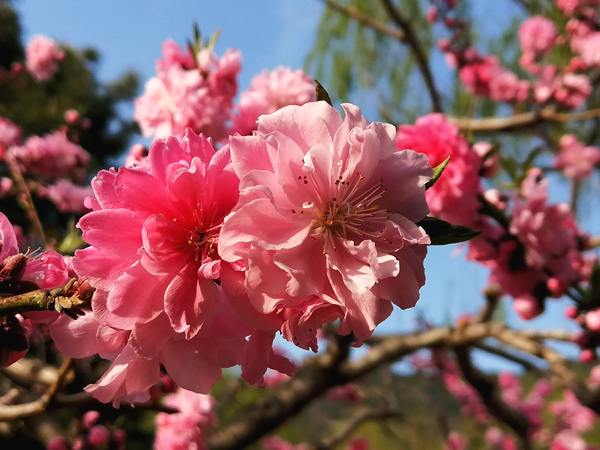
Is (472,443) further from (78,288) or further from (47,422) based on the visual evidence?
(78,288)

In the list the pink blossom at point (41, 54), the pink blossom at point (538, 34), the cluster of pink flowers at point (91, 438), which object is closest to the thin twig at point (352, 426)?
the cluster of pink flowers at point (91, 438)

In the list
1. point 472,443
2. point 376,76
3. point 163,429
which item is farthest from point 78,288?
point 472,443

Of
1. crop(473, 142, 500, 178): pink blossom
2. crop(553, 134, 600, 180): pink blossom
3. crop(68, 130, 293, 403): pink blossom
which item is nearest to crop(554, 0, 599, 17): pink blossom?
crop(553, 134, 600, 180): pink blossom

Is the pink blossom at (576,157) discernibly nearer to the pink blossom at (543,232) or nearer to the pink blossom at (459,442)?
the pink blossom at (543,232)

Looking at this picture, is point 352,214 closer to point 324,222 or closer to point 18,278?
point 324,222

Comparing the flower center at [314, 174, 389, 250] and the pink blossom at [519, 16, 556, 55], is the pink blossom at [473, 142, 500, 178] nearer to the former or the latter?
the flower center at [314, 174, 389, 250]

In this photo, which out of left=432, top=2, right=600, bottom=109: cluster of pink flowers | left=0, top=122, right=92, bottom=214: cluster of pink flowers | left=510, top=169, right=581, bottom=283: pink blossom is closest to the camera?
left=510, top=169, right=581, bottom=283: pink blossom

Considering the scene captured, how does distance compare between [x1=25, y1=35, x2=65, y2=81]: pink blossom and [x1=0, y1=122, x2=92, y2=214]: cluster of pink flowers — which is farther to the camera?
[x1=25, y1=35, x2=65, y2=81]: pink blossom
